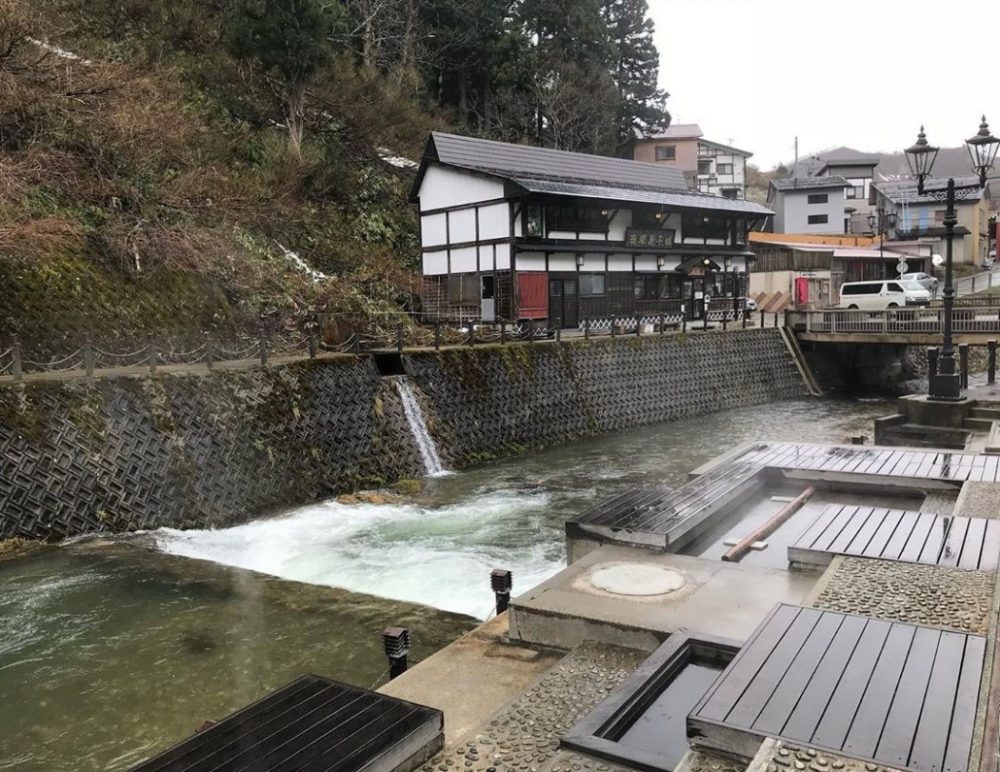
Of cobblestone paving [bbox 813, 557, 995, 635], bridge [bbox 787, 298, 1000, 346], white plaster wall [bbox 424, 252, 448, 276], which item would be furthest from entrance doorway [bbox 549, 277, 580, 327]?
cobblestone paving [bbox 813, 557, 995, 635]

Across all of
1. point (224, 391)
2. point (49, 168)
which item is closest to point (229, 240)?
point (49, 168)

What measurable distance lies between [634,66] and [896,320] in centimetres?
2998

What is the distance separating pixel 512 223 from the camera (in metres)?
25.8

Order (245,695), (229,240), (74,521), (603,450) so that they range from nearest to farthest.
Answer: (245,695) → (74,521) → (603,450) → (229,240)

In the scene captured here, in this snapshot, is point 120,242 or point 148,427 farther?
point 120,242

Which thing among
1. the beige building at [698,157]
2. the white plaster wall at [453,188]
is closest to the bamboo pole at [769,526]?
the white plaster wall at [453,188]

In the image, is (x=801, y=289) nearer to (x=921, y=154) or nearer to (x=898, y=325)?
(x=898, y=325)

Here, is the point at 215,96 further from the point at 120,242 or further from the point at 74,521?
the point at 74,521

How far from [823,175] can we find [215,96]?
52.6 m

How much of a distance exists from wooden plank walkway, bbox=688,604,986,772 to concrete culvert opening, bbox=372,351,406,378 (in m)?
15.0

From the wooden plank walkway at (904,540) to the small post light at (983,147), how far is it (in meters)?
8.03

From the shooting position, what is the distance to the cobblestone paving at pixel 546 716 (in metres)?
4.65

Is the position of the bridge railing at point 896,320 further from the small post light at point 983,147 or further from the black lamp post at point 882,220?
the black lamp post at point 882,220

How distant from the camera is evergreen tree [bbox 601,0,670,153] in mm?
49844
